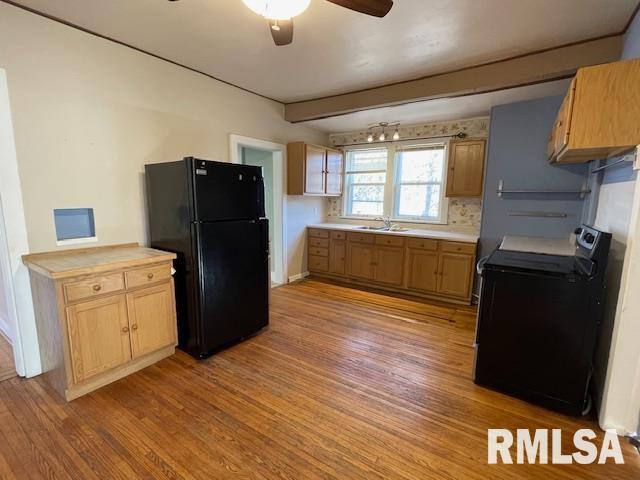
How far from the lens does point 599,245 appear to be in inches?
69.1

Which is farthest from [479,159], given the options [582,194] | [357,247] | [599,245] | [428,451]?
[428,451]

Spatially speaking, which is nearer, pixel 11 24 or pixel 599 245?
pixel 599 245

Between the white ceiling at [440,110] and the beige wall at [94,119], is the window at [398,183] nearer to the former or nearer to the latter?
the white ceiling at [440,110]

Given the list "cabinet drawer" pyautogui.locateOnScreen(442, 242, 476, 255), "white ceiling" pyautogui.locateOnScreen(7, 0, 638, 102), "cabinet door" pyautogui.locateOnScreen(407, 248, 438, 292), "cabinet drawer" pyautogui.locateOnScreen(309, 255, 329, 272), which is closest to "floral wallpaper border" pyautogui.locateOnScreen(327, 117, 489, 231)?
"cabinet drawer" pyautogui.locateOnScreen(442, 242, 476, 255)

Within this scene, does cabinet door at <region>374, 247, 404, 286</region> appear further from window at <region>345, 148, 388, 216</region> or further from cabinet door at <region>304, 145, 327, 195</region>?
cabinet door at <region>304, 145, 327, 195</region>

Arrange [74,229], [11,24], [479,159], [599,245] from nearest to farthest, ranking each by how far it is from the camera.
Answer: [599,245]
[11,24]
[74,229]
[479,159]

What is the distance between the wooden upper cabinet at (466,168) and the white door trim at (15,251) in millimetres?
4311

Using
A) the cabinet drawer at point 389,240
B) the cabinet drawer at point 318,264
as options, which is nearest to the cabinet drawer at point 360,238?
the cabinet drawer at point 389,240

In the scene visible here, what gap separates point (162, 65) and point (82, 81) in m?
0.71

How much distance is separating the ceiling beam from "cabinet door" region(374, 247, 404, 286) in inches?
74.6

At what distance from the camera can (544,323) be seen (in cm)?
192

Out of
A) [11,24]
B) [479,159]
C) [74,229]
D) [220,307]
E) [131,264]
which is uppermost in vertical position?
[11,24]

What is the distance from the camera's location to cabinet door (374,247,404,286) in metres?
4.10

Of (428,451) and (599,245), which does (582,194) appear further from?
(428,451)
